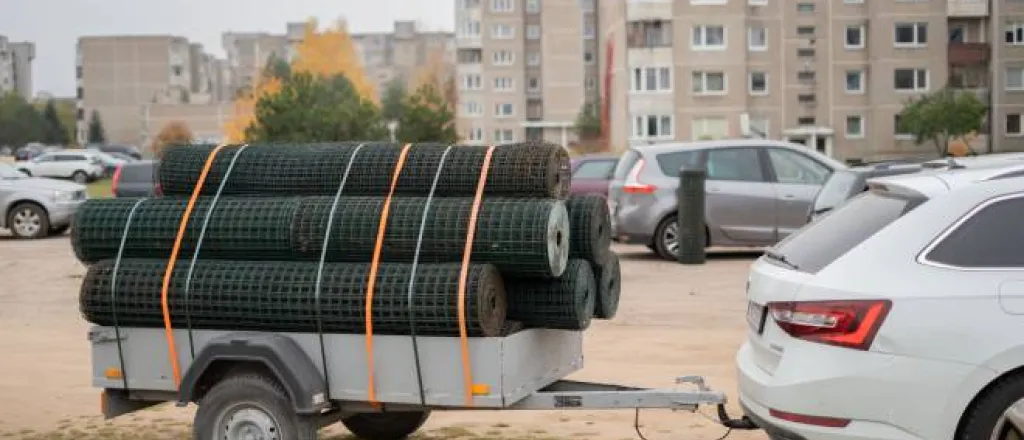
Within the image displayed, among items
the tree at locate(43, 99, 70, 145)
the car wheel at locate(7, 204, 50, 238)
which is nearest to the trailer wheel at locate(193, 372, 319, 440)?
the car wheel at locate(7, 204, 50, 238)

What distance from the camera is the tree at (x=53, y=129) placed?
155m

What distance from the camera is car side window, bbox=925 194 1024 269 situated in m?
6.58

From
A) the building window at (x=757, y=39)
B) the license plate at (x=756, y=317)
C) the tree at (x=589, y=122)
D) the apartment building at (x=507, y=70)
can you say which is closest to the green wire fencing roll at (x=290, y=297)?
the license plate at (x=756, y=317)

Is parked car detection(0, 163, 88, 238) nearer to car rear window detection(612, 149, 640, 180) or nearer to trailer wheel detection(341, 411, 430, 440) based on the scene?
car rear window detection(612, 149, 640, 180)

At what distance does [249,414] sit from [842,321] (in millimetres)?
3018

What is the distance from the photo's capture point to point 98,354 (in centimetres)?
783

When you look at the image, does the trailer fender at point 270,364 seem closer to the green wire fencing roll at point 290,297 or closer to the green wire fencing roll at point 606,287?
the green wire fencing roll at point 290,297

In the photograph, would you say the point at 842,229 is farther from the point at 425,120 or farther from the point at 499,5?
the point at 499,5

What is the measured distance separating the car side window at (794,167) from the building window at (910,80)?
61.3m

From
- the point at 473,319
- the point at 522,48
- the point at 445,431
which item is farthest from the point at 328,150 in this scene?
the point at 522,48

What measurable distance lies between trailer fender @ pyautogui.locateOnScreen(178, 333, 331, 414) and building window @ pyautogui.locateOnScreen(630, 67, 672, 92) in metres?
73.9

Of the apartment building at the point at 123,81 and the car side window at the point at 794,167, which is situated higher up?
the apartment building at the point at 123,81

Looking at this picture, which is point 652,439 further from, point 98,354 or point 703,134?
point 703,134

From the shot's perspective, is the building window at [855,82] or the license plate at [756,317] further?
the building window at [855,82]
